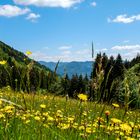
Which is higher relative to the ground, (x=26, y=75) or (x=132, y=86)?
(x=26, y=75)

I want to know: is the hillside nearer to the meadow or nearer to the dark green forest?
the dark green forest

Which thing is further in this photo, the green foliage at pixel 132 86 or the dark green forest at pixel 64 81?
the dark green forest at pixel 64 81

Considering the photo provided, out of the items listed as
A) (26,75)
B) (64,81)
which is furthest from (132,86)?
(26,75)

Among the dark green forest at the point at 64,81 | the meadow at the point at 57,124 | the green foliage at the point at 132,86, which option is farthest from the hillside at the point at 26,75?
the green foliage at the point at 132,86

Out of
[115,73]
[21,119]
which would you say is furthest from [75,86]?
[21,119]

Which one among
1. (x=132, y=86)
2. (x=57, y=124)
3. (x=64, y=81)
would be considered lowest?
(x=57, y=124)

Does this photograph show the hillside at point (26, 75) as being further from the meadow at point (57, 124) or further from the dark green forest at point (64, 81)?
the meadow at point (57, 124)

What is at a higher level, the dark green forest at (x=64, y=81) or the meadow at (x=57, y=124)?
the dark green forest at (x=64, y=81)

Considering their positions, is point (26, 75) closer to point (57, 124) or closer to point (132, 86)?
point (57, 124)

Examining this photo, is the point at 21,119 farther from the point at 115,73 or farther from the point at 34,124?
the point at 115,73

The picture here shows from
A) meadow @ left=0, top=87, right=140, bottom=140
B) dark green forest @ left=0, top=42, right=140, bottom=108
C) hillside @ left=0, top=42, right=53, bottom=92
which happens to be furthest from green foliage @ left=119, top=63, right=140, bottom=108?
hillside @ left=0, top=42, right=53, bottom=92

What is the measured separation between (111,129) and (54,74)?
65.9 inches

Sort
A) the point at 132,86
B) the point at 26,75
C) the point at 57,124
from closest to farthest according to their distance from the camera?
the point at 26,75, the point at 57,124, the point at 132,86

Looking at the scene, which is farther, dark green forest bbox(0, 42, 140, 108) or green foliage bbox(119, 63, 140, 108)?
dark green forest bbox(0, 42, 140, 108)
